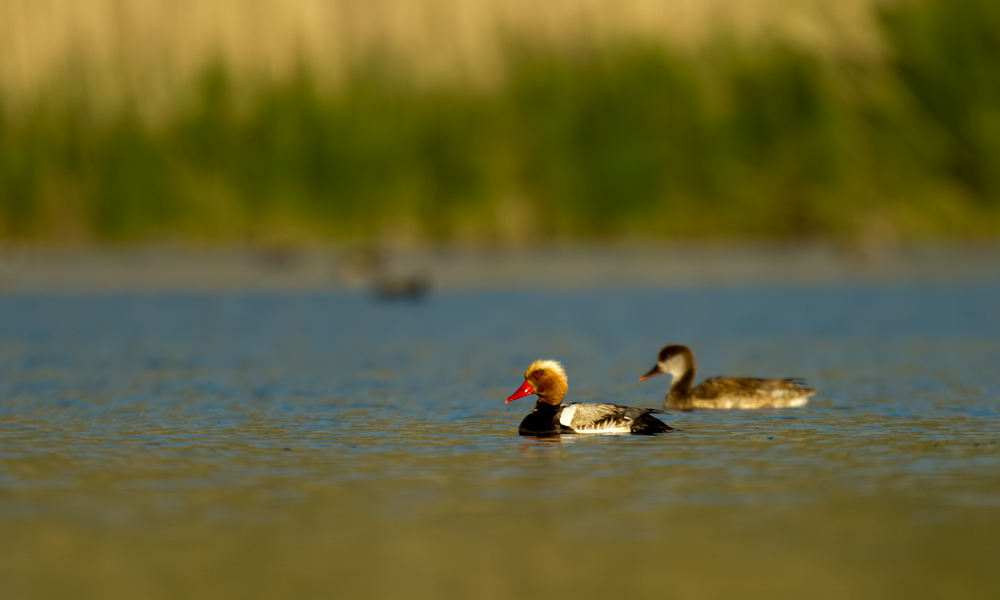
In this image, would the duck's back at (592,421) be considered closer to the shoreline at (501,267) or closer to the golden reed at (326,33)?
the shoreline at (501,267)

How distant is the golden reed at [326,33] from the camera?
118 m

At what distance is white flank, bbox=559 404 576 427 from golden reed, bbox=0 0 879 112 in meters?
99.8

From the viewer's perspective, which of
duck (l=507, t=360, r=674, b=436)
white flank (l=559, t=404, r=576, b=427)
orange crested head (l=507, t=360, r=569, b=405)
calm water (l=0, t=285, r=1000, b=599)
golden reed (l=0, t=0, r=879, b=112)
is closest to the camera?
calm water (l=0, t=285, r=1000, b=599)

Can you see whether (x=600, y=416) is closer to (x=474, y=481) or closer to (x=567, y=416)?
(x=567, y=416)

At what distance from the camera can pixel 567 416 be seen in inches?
765

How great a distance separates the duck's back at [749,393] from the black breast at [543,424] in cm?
337

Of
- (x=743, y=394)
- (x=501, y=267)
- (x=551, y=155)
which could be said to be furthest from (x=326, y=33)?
(x=743, y=394)

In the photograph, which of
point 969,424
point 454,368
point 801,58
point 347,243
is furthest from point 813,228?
point 969,424

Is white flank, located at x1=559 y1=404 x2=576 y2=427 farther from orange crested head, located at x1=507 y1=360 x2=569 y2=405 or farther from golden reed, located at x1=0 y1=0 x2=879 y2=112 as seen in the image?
golden reed, located at x1=0 y1=0 x2=879 y2=112

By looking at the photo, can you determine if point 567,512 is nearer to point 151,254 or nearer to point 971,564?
point 971,564

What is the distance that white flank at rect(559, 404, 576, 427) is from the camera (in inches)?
763

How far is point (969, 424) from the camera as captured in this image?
65.6ft

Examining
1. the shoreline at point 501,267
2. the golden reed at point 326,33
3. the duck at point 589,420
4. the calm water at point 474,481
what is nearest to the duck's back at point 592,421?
the duck at point 589,420

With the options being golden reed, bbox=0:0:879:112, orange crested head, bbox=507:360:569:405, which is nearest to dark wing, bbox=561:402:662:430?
orange crested head, bbox=507:360:569:405
